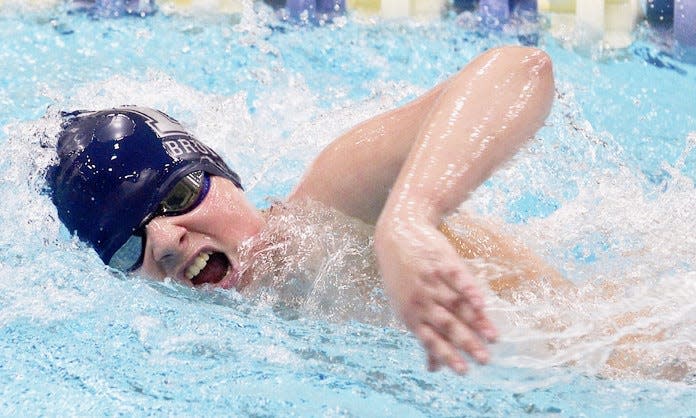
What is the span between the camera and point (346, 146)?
1.60m

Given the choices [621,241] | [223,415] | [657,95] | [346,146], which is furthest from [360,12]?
[223,415]

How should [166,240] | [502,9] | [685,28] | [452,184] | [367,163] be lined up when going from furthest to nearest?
[502,9] < [685,28] < [166,240] < [367,163] < [452,184]

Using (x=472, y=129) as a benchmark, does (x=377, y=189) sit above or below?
below

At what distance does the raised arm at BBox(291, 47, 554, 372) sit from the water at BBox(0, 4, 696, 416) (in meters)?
0.08

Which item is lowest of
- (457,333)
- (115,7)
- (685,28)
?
(685,28)

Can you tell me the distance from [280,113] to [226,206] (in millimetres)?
1150

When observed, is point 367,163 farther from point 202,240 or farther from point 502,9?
point 502,9

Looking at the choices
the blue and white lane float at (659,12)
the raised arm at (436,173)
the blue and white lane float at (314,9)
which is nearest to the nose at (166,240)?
the raised arm at (436,173)

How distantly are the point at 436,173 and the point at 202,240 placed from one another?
58 cm

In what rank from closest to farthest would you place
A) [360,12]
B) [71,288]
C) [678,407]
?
[678,407], [71,288], [360,12]

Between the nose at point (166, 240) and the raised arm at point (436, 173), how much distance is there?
216 mm

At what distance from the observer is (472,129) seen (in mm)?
1273

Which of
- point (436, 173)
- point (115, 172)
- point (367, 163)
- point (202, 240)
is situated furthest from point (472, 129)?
point (115, 172)

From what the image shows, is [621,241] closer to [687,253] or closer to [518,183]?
[687,253]
